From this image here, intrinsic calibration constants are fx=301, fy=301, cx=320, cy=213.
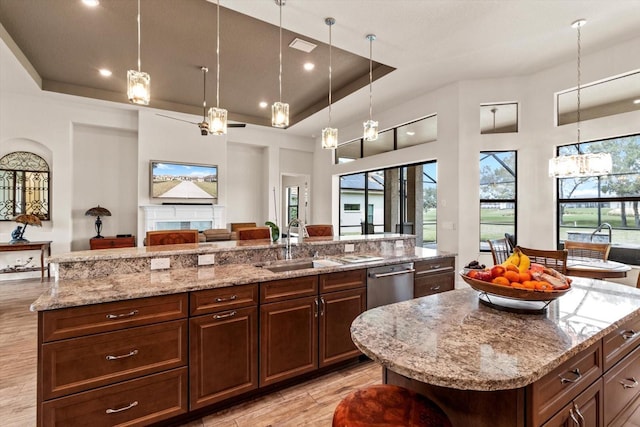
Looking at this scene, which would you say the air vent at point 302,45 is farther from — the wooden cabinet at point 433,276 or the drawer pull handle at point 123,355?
the drawer pull handle at point 123,355

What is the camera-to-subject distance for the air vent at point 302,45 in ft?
13.4

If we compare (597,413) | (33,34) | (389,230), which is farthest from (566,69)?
(33,34)

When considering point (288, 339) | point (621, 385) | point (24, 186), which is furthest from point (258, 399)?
point (24, 186)

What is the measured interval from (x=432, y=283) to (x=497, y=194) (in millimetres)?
2766

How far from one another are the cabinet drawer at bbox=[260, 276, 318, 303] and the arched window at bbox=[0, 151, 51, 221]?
632 centimetres

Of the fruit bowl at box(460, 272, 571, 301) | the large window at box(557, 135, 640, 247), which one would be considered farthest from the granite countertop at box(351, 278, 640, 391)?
the large window at box(557, 135, 640, 247)

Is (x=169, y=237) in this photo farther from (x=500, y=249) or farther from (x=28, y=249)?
(x=28, y=249)

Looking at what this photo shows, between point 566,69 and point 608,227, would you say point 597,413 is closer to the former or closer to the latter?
point 608,227

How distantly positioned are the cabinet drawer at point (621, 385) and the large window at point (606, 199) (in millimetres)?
3429

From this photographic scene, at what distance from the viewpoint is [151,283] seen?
6.31 feet

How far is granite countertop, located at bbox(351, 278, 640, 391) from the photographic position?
0.93m

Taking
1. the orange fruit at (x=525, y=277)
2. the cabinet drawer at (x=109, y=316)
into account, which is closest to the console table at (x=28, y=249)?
the cabinet drawer at (x=109, y=316)

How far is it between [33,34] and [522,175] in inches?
290

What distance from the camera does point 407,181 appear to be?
257 inches
